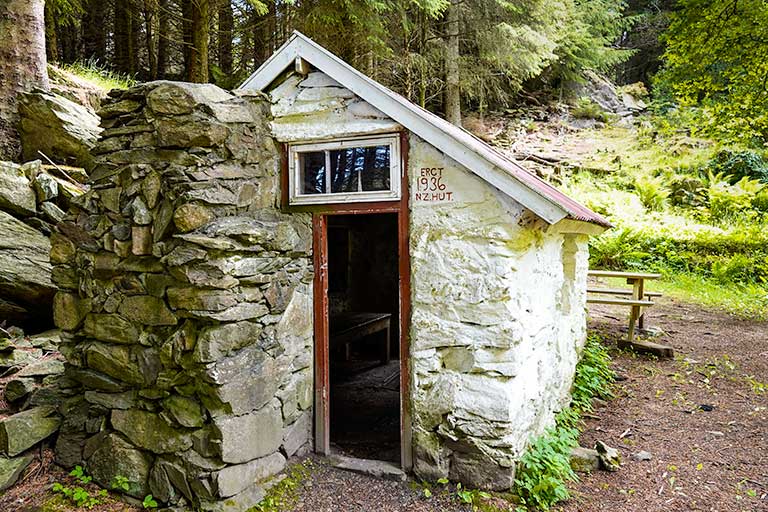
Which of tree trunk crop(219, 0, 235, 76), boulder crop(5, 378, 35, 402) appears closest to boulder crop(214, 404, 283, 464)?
boulder crop(5, 378, 35, 402)

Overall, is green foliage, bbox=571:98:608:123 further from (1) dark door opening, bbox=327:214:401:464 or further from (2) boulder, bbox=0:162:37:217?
(2) boulder, bbox=0:162:37:217

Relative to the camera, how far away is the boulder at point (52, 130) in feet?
21.4

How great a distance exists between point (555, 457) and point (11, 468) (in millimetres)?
4638

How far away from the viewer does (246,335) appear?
3932 millimetres

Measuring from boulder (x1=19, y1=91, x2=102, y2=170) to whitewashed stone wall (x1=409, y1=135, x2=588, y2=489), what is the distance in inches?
203

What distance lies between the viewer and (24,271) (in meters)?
5.29

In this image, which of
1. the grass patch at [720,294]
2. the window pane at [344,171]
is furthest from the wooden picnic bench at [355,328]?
the grass patch at [720,294]

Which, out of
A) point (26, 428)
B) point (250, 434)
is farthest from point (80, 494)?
point (250, 434)

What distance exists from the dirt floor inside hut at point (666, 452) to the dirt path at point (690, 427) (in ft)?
0.03

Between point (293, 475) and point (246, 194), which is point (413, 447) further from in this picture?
point (246, 194)

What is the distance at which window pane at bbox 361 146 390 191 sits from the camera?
174 inches

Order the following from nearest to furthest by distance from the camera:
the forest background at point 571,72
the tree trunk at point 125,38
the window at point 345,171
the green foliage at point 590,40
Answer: the window at point 345,171 < the forest background at point 571,72 < the tree trunk at point 125,38 < the green foliage at point 590,40

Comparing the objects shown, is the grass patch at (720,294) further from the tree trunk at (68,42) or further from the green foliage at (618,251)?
the tree trunk at (68,42)

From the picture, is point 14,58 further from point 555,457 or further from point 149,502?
point 555,457
